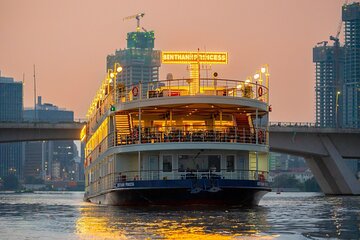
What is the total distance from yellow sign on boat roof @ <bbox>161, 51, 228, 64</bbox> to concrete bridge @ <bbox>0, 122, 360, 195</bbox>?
52.2 meters

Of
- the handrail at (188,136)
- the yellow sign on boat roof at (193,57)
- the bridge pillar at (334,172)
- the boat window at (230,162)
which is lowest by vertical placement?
the bridge pillar at (334,172)

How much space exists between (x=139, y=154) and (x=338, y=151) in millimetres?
66919

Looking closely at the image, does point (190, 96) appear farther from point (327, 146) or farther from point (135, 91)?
point (327, 146)

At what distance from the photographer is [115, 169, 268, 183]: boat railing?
5425 centimetres

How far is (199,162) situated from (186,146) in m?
2.25

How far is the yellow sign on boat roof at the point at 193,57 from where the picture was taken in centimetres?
6072

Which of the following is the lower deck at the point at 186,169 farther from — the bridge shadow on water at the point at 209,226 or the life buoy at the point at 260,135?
the bridge shadow on water at the point at 209,226

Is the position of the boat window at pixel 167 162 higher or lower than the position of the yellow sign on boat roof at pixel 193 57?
lower

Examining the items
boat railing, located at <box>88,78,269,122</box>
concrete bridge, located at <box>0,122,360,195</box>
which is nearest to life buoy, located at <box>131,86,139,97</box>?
boat railing, located at <box>88,78,269,122</box>

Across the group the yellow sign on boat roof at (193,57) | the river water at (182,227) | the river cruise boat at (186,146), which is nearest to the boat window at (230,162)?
the river cruise boat at (186,146)

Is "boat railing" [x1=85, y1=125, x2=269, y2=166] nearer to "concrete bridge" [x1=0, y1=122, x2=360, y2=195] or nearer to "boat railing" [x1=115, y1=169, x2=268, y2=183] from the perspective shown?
"boat railing" [x1=115, y1=169, x2=268, y2=183]

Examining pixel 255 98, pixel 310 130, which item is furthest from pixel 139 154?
pixel 310 130

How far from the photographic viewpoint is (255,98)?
58.2m

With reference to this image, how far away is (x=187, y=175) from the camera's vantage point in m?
54.3
